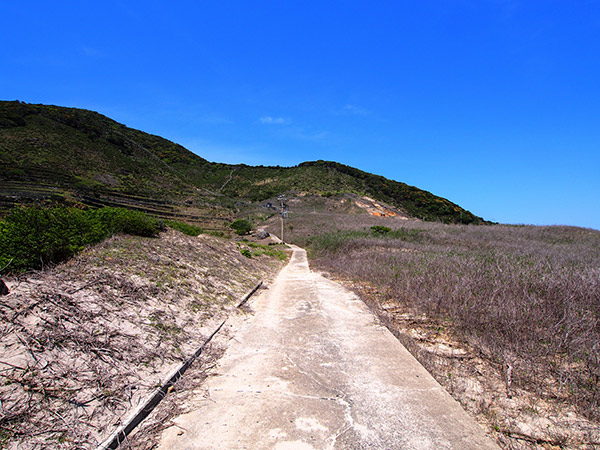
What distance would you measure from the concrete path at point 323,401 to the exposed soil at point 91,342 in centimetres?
52

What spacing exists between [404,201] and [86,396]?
288 feet

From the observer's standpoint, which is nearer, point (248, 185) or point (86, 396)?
point (86, 396)

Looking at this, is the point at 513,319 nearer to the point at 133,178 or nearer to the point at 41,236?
the point at 41,236

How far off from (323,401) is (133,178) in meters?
56.8

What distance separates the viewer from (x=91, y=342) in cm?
371

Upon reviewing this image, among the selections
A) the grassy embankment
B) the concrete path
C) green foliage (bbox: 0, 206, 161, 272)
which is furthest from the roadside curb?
the grassy embankment

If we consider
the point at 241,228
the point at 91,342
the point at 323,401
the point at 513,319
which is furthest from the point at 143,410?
the point at 241,228

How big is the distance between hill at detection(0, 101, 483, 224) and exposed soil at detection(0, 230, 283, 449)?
14.2m

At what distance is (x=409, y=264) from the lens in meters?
10.7

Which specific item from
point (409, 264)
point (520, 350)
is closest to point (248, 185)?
point (409, 264)

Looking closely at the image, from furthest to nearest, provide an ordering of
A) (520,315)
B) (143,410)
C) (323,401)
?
(520,315) → (323,401) → (143,410)

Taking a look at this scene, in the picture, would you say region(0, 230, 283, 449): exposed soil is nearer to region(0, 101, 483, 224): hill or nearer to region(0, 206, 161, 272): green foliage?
region(0, 206, 161, 272): green foliage

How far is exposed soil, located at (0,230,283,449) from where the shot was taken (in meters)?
2.61

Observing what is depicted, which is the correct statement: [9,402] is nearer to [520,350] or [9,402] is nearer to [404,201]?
[520,350]
